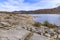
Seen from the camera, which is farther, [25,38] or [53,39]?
[53,39]

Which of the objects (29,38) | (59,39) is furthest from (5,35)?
(59,39)

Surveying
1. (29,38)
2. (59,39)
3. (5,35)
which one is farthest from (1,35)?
(59,39)

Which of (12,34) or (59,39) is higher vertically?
(12,34)

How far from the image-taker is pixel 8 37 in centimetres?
776

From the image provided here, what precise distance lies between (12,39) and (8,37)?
285mm

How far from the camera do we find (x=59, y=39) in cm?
975

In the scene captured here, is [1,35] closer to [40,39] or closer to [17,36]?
[17,36]

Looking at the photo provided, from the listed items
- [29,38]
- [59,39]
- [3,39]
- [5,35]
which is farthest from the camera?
[59,39]

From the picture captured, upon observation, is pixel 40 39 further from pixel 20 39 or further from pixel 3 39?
pixel 3 39

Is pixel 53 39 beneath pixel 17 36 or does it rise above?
beneath

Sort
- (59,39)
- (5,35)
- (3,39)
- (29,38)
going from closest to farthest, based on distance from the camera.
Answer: (3,39)
(5,35)
(29,38)
(59,39)

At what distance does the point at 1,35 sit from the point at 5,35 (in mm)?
167

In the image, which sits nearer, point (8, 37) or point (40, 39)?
point (8, 37)

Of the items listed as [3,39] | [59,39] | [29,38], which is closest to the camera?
[3,39]
